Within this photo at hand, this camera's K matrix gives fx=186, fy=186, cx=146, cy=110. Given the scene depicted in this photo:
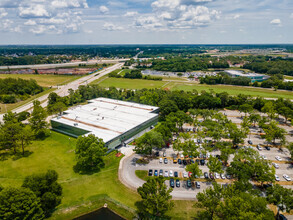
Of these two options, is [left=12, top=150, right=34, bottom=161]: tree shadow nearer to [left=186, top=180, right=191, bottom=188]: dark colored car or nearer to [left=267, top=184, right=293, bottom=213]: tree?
[left=186, top=180, right=191, bottom=188]: dark colored car

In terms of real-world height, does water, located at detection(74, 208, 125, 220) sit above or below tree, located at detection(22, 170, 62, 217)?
below

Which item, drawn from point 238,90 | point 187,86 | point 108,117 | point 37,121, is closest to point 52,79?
point 37,121

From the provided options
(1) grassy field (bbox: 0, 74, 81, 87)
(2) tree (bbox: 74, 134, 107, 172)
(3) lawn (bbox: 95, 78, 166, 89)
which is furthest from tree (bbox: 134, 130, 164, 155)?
(1) grassy field (bbox: 0, 74, 81, 87)

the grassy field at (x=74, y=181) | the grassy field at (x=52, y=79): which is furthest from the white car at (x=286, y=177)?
the grassy field at (x=52, y=79)

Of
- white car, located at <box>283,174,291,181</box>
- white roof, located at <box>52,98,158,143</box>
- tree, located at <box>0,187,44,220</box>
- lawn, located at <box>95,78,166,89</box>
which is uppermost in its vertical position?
lawn, located at <box>95,78,166,89</box>

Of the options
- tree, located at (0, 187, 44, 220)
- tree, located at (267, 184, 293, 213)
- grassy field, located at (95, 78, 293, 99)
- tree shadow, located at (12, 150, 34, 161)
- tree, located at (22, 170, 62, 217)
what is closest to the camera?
tree, located at (0, 187, 44, 220)

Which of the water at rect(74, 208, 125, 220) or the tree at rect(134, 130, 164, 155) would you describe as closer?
the water at rect(74, 208, 125, 220)

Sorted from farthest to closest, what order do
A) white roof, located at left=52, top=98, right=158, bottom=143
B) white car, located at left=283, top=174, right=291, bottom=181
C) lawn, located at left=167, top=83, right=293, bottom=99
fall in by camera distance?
lawn, located at left=167, top=83, right=293, bottom=99 → white roof, located at left=52, top=98, right=158, bottom=143 → white car, located at left=283, top=174, right=291, bottom=181

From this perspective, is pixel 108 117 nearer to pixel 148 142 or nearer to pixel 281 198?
pixel 148 142
